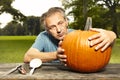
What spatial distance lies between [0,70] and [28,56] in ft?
1.74

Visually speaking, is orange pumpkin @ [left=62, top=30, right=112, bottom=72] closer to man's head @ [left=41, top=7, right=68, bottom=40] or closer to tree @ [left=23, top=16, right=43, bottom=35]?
man's head @ [left=41, top=7, right=68, bottom=40]

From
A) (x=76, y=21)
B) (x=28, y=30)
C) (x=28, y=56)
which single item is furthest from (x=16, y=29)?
(x=28, y=56)

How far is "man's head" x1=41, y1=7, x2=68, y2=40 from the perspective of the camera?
126 inches

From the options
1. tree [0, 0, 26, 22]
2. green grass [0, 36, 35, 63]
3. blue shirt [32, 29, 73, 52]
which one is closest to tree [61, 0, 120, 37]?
tree [0, 0, 26, 22]

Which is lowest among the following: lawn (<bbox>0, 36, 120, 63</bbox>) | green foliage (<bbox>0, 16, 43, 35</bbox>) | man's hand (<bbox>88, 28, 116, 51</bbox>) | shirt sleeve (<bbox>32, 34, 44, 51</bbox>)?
green foliage (<bbox>0, 16, 43, 35</bbox>)

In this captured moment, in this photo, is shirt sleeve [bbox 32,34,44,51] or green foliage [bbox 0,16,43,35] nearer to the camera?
shirt sleeve [bbox 32,34,44,51]

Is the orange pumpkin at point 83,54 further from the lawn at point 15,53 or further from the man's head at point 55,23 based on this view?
the lawn at point 15,53

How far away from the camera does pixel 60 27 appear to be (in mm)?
3207

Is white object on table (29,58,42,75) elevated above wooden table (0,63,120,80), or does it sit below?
above

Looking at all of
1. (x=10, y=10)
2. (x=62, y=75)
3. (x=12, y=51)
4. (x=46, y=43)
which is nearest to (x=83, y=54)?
(x=62, y=75)

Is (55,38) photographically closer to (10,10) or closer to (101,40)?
(101,40)

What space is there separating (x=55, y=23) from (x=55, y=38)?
0.19 metres

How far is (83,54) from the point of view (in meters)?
2.82

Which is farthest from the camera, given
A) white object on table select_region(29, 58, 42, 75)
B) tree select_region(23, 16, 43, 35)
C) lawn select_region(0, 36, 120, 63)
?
tree select_region(23, 16, 43, 35)
